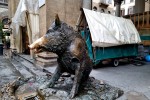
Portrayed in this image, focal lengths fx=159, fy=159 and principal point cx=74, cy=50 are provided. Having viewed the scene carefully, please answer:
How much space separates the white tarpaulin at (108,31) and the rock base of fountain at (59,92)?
266 centimetres

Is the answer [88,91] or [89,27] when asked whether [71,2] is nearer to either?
[89,27]

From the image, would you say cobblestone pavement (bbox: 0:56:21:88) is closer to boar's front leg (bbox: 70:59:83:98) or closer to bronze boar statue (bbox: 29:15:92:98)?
bronze boar statue (bbox: 29:15:92:98)

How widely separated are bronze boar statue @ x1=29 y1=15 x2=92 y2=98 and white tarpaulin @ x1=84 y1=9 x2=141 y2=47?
2.94 m

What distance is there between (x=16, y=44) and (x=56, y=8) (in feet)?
18.2

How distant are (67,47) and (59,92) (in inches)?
34.5

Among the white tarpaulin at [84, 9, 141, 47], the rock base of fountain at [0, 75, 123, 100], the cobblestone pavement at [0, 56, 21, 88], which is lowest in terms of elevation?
the cobblestone pavement at [0, 56, 21, 88]

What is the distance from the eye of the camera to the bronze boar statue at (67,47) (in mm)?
2795

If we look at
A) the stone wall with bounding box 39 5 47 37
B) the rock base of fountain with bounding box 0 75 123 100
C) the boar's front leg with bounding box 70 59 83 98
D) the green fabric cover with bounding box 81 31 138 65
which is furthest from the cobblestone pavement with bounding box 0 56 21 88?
the boar's front leg with bounding box 70 59 83 98

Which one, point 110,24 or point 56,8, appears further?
point 56,8

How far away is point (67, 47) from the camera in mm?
2912

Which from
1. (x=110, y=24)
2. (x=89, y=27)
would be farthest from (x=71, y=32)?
(x=110, y=24)

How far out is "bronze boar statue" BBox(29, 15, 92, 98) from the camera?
279cm

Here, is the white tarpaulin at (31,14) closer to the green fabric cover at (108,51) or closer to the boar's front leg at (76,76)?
the green fabric cover at (108,51)

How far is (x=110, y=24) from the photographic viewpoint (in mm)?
6723
